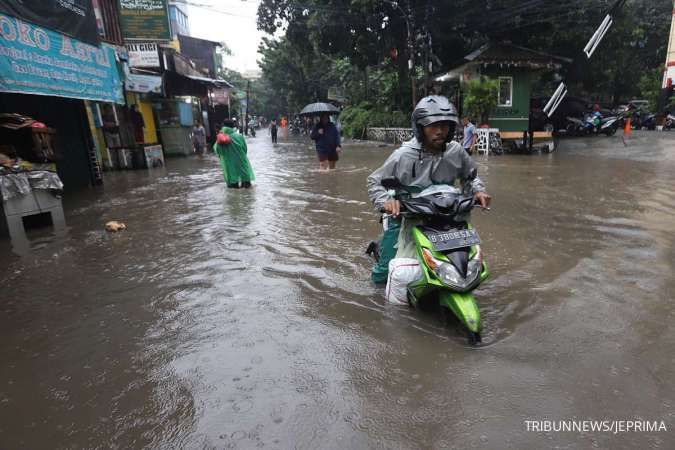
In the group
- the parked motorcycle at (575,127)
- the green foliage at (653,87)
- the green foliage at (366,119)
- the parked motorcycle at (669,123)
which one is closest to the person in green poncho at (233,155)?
the green foliage at (366,119)

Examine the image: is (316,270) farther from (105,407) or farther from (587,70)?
(587,70)

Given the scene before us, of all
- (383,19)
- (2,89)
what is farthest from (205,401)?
(383,19)

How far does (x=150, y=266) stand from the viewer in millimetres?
4699

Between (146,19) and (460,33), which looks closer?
(146,19)

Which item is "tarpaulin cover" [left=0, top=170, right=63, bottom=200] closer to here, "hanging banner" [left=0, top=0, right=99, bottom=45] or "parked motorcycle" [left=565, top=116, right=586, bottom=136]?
"hanging banner" [left=0, top=0, right=99, bottom=45]

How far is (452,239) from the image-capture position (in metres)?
2.94

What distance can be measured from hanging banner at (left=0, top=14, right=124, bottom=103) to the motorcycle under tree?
21.8 ft

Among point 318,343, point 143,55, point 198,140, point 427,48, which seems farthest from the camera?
point 198,140

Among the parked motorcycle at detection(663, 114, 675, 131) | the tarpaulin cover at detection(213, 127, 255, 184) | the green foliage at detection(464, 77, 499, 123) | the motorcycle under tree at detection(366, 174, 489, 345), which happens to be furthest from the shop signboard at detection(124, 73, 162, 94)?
the parked motorcycle at detection(663, 114, 675, 131)

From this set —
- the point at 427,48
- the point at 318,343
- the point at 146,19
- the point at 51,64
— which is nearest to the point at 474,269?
the point at 318,343

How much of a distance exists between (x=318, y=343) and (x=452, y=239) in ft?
3.86

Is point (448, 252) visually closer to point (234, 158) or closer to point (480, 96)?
point (234, 158)

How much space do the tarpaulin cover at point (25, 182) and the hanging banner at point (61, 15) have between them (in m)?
2.53

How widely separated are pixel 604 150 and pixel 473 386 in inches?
637
